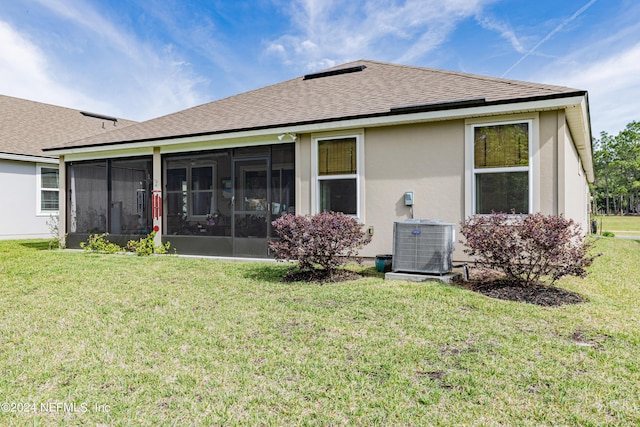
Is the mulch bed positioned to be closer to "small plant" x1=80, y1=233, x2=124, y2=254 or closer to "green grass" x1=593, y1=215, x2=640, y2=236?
"small plant" x1=80, y1=233, x2=124, y2=254

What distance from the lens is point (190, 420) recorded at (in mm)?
2477

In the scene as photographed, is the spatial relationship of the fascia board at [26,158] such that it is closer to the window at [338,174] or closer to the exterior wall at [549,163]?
the window at [338,174]

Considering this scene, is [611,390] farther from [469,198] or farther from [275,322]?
[469,198]

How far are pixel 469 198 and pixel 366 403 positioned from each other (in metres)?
5.48

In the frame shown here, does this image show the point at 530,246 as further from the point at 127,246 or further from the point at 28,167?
the point at 28,167

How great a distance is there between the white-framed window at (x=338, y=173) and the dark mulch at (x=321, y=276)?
1560mm

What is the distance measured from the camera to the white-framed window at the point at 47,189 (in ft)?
49.7

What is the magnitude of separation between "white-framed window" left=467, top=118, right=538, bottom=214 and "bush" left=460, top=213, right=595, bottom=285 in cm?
109

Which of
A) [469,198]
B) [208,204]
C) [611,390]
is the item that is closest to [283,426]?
[611,390]

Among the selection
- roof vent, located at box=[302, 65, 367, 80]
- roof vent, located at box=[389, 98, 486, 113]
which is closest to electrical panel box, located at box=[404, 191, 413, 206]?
roof vent, located at box=[389, 98, 486, 113]

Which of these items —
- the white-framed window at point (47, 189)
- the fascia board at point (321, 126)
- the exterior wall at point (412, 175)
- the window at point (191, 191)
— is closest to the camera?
the fascia board at point (321, 126)

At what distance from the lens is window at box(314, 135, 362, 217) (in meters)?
8.34

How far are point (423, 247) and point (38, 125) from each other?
17.7m

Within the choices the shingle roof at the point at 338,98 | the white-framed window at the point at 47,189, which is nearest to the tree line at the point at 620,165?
the shingle roof at the point at 338,98
